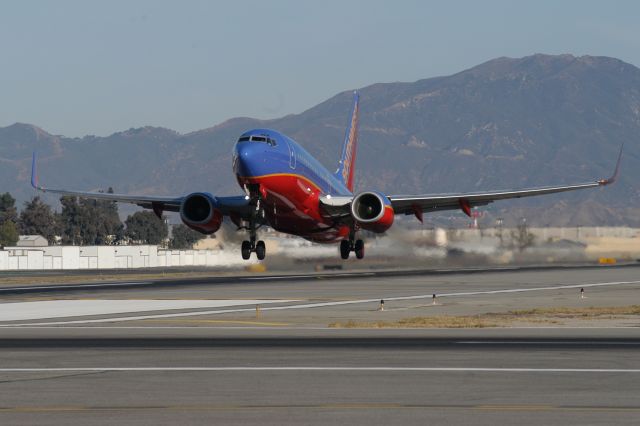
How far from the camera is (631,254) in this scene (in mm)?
101250

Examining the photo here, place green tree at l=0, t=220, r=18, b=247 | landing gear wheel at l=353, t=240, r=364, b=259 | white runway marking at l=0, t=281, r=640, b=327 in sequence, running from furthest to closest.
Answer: green tree at l=0, t=220, r=18, b=247 → landing gear wheel at l=353, t=240, r=364, b=259 → white runway marking at l=0, t=281, r=640, b=327

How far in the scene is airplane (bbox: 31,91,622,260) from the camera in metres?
54.6

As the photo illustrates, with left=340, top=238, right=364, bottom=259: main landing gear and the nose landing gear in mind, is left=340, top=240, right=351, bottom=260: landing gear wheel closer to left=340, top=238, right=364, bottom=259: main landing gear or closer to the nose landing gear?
left=340, top=238, right=364, bottom=259: main landing gear

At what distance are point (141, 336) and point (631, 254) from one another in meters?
73.6

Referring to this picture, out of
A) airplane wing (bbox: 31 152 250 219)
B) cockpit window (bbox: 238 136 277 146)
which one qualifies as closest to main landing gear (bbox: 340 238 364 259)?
airplane wing (bbox: 31 152 250 219)

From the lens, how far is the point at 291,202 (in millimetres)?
57344

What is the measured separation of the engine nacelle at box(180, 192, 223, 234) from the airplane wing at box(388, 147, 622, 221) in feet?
33.0

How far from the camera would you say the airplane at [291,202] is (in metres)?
54.6

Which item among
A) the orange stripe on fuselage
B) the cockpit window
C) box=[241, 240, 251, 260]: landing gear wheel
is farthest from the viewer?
box=[241, 240, 251, 260]: landing gear wheel
